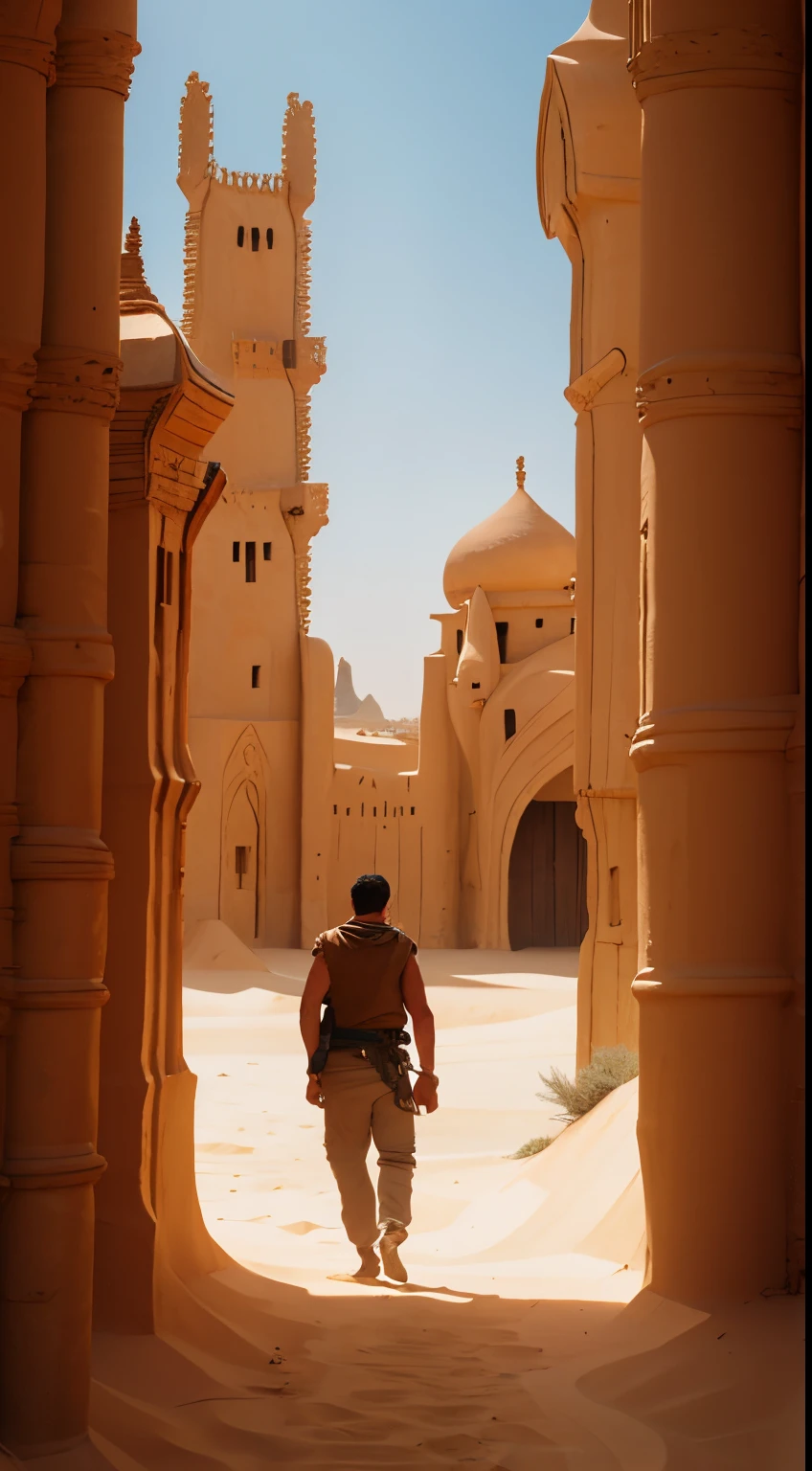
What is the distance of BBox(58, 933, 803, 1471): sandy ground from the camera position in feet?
13.5

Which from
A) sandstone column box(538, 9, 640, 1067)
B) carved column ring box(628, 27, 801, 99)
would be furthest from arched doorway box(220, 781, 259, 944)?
carved column ring box(628, 27, 801, 99)

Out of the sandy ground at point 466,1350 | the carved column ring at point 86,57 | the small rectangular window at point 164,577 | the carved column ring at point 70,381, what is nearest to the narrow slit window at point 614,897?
the sandy ground at point 466,1350

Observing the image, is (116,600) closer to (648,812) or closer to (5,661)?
(5,661)

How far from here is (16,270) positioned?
4332mm

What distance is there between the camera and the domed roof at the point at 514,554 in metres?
30.7

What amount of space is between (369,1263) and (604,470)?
7208 mm

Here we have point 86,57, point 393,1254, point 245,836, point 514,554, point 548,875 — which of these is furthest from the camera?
point 548,875

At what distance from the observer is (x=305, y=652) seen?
29094 mm

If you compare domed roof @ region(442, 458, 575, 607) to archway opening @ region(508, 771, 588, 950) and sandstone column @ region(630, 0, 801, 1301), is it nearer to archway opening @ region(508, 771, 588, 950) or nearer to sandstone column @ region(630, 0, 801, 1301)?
archway opening @ region(508, 771, 588, 950)

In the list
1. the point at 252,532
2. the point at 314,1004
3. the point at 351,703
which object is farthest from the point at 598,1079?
the point at 351,703

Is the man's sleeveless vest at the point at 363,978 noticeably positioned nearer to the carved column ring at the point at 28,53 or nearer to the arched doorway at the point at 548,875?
the carved column ring at the point at 28,53

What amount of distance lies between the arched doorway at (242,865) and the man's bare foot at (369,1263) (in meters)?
21.5

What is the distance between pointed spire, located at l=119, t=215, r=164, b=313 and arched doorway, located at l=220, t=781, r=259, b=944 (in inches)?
853

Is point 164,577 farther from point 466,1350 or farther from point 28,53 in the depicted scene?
point 466,1350
